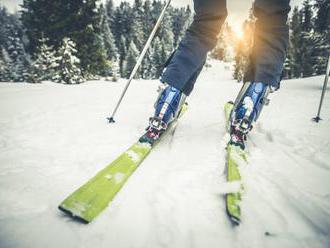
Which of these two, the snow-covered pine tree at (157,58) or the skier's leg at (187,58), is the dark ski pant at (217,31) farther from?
the snow-covered pine tree at (157,58)

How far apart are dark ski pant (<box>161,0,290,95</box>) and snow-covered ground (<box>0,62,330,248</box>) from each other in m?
0.70

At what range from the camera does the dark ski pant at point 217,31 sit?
2.24m

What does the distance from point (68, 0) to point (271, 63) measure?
20.0 metres

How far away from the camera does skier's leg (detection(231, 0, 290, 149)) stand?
87.8 inches

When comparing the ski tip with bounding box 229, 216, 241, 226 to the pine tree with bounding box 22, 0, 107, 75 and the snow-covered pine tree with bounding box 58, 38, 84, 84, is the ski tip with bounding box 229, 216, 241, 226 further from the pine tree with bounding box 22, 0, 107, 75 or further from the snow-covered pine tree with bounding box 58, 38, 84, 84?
the pine tree with bounding box 22, 0, 107, 75

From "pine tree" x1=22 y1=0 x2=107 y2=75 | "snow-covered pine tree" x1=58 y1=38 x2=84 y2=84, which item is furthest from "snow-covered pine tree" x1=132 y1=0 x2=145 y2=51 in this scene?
"snow-covered pine tree" x1=58 y1=38 x2=84 y2=84

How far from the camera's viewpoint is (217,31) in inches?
96.0

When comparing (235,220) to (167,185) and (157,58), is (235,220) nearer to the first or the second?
(167,185)

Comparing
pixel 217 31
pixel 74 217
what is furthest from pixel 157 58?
pixel 74 217

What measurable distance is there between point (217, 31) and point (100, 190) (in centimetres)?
190

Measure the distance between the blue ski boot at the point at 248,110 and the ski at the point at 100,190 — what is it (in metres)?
0.92

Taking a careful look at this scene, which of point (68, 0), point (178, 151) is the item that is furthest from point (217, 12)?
point (68, 0)

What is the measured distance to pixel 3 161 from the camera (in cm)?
189

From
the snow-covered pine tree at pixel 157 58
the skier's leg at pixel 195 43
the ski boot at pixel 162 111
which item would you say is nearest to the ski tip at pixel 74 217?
the ski boot at pixel 162 111
